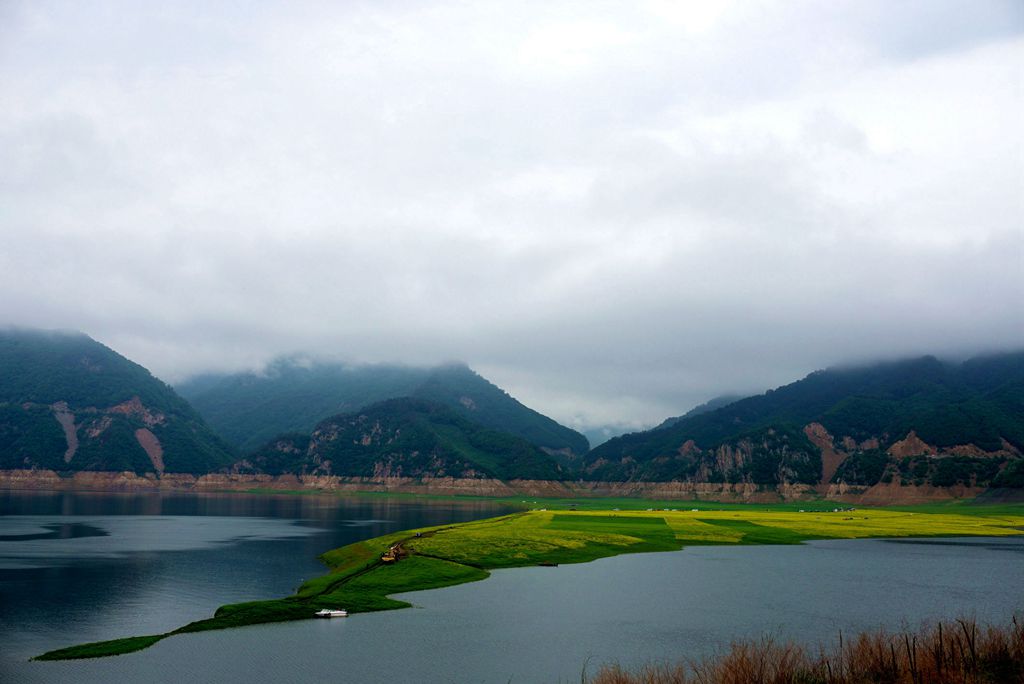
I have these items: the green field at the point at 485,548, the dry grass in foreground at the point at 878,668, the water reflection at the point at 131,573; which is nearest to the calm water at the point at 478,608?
the water reflection at the point at 131,573

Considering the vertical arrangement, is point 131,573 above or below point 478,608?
below

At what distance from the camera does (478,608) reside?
7594 cm

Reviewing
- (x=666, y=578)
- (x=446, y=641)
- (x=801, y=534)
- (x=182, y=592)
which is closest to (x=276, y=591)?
(x=182, y=592)

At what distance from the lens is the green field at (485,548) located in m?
71.3

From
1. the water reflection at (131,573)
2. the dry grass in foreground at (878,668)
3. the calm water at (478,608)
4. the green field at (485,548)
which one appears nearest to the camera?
the dry grass in foreground at (878,668)

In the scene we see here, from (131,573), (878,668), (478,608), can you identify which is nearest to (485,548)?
(478,608)

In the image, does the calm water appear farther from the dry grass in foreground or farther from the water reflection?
the dry grass in foreground

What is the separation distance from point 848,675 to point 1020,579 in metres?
75.1

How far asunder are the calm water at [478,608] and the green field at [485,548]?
3798mm

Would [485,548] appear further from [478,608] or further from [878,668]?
[878,668]

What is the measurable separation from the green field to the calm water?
3798 millimetres

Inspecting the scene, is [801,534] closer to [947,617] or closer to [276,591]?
[947,617]

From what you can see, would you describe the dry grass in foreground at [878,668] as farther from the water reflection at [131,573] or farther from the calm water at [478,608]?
the water reflection at [131,573]

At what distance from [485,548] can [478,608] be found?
42183mm
